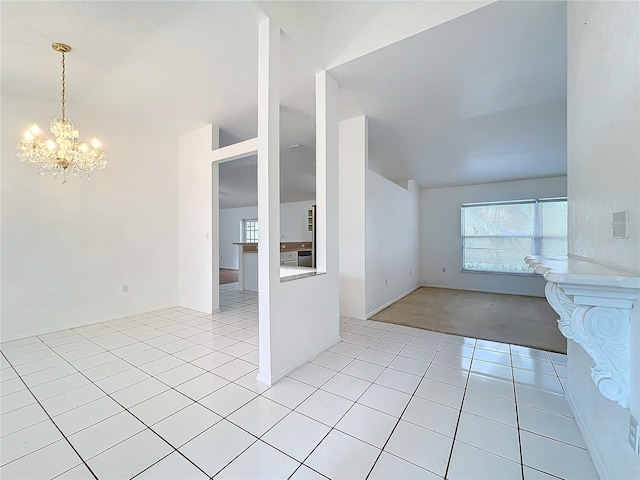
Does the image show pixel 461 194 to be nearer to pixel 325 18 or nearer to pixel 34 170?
pixel 325 18

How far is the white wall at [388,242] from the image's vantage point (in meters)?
3.84

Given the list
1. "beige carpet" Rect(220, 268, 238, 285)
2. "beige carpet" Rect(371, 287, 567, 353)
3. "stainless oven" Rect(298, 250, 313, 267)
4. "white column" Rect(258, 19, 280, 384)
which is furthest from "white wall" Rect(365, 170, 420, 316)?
"beige carpet" Rect(220, 268, 238, 285)

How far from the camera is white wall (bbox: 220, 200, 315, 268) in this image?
934cm

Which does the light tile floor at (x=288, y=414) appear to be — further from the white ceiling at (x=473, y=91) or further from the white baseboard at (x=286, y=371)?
the white ceiling at (x=473, y=91)

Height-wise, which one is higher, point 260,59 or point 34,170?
point 260,59

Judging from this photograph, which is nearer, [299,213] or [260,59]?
[260,59]

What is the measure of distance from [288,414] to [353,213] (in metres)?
2.58

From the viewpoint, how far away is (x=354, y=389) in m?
1.94

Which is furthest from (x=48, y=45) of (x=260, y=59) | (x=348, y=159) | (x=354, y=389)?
(x=354, y=389)

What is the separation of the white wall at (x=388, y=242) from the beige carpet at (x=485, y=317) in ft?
0.92

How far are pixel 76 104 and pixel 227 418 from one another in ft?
13.9

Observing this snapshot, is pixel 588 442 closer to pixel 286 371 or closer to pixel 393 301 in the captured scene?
pixel 286 371

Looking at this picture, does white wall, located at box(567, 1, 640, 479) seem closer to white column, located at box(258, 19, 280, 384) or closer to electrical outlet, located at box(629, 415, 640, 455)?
electrical outlet, located at box(629, 415, 640, 455)

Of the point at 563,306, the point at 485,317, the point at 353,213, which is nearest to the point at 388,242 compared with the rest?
the point at 353,213
